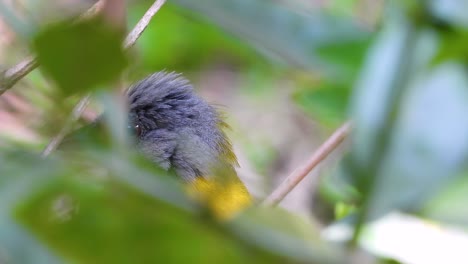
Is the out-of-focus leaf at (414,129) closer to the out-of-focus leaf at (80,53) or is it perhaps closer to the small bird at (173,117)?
the out-of-focus leaf at (80,53)

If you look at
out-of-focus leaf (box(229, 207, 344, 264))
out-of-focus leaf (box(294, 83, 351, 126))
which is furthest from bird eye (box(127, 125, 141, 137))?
out-of-focus leaf (box(229, 207, 344, 264))

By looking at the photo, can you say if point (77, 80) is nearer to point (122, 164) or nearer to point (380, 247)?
point (122, 164)

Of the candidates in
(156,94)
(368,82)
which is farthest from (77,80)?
(156,94)

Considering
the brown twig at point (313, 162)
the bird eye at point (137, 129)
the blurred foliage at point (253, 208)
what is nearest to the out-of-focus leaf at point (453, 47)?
the blurred foliage at point (253, 208)

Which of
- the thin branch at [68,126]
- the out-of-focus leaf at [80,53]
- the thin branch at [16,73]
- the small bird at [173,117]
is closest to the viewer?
the out-of-focus leaf at [80,53]

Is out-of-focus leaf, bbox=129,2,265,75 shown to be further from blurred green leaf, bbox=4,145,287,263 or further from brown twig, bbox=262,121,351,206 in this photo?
blurred green leaf, bbox=4,145,287,263

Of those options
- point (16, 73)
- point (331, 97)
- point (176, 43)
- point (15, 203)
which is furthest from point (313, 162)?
point (176, 43)
